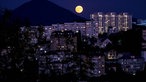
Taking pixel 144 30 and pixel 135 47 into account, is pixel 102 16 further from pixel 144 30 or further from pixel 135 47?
pixel 135 47

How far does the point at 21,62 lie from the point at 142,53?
93.4 feet

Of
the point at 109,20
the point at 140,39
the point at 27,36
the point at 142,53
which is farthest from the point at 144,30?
the point at 27,36

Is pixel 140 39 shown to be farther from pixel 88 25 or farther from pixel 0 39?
pixel 0 39

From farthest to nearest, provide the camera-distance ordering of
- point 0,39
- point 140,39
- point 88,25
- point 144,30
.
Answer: point 88,25 < point 144,30 < point 140,39 < point 0,39

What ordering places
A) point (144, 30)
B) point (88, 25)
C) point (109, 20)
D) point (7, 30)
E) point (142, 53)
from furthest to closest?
point (109, 20) < point (88, 25) < point (144, 30) < point (142, 53) < point (7, 30)

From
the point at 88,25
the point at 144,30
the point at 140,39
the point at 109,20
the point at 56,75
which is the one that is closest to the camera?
the point at 56,75

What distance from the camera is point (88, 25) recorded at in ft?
158

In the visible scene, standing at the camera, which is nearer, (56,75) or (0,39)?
(0,39)

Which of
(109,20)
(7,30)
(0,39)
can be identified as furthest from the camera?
(109,20)

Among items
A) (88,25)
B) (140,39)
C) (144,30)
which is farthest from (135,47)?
(88,25)

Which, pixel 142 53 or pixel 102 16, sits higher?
pixel 102 16

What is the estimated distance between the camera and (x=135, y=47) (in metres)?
35.3

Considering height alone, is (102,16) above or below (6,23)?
above

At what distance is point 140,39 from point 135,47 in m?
0.96
